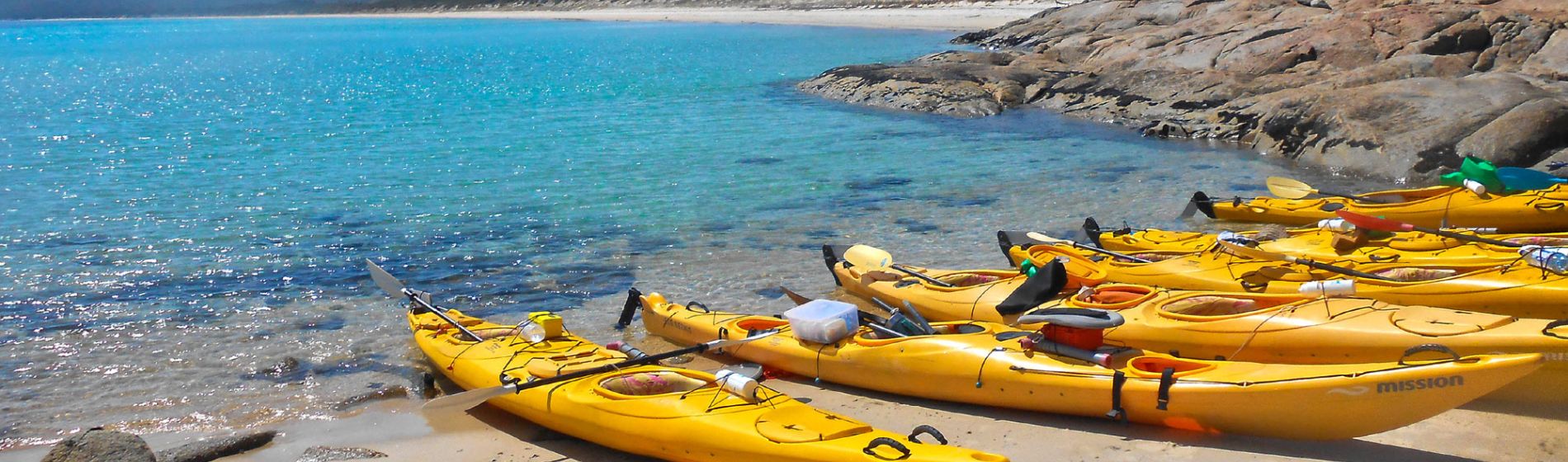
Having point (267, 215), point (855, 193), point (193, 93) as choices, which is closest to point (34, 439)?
point (267, 215)

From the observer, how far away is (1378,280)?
8.31 metres

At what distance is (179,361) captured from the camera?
937 cm

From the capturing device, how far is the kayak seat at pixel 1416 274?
838cm

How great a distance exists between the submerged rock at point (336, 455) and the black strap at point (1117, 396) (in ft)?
14.6

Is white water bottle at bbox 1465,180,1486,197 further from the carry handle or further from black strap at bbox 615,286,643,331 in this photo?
black strap at bbox 615,286,643,331

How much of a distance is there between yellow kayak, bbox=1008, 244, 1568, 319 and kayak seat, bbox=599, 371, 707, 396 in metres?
3.73

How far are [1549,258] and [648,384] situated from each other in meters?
6.28

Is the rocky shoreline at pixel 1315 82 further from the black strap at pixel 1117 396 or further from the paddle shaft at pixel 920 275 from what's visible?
the black strap at pixel 1117 396

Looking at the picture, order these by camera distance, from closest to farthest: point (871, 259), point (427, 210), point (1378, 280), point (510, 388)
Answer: point (510, 388)
point (1378, 280)
point (871, 259)
point (427, 210)

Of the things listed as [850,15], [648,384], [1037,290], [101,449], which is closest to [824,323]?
[648,384]

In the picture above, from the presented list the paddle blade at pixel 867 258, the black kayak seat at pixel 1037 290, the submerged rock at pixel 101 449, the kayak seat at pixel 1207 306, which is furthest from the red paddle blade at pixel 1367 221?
the submerged rock at pixel 101 449

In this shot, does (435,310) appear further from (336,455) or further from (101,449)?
(101,449)

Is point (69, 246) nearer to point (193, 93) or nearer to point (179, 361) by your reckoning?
point (179, 361)

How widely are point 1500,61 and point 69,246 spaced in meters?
22.2
